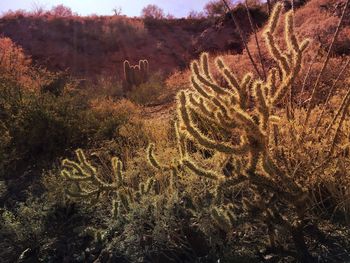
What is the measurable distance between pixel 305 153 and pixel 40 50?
24812mm

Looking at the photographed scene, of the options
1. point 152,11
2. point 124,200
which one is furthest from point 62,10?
point 124,200

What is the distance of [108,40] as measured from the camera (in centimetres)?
3053

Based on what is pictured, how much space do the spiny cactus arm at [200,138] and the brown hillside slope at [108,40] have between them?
21193 millimetres

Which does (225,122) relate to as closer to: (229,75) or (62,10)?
(229,75)

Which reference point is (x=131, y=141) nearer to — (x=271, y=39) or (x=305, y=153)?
(x=305, y=153)

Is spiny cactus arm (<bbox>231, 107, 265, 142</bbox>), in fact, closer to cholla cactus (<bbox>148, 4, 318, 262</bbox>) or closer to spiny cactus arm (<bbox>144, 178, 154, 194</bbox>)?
cholla cactus (<bbox>148, 4, 318, 262</bbox>)

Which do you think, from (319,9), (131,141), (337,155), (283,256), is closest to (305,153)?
(337,155)

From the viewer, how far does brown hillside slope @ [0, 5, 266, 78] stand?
27.0m

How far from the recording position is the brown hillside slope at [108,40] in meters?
27.0

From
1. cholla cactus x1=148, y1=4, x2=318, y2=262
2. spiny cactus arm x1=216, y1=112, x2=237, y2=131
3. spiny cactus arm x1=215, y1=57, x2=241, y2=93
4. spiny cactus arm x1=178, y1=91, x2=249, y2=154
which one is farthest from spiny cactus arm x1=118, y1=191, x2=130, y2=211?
spiny cactus arm x1=215, y1=57, x2=241, y2=93

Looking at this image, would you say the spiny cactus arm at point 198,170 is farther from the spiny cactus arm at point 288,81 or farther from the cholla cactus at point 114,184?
the cholla cactus at point 114,184

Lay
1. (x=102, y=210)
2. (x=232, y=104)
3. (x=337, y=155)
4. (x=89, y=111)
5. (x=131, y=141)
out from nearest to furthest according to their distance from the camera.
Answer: (x=232, y=104)
(x=337, y=155)
(x=102, y=210)
(x=131, y=141)
(x=89, y=111)

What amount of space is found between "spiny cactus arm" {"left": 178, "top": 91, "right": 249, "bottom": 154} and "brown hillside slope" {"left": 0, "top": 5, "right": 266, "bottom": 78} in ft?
69.5

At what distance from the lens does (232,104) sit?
13.4 feet
